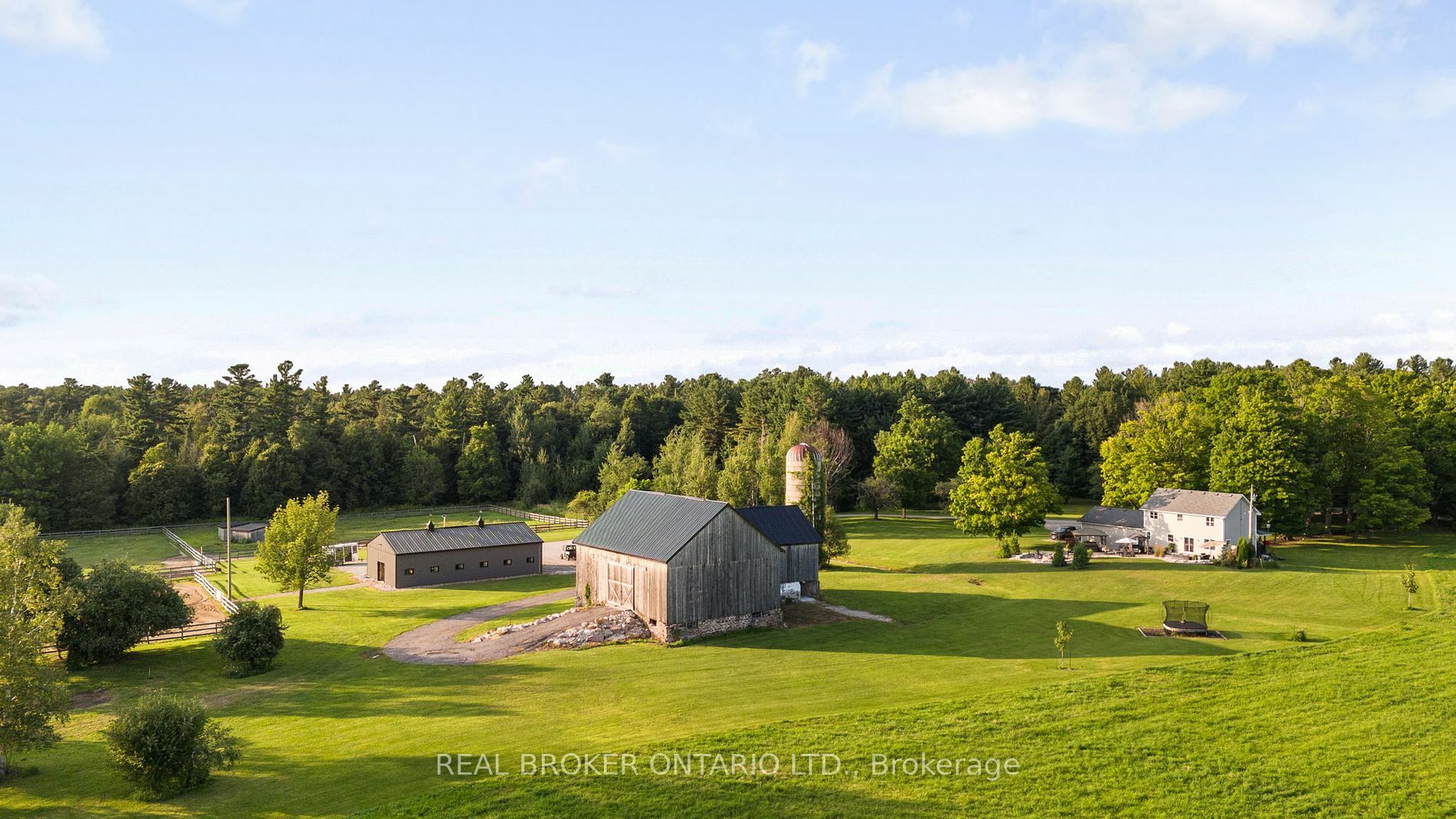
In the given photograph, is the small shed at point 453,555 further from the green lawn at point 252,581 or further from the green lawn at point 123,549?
the green lawn at point 123,549

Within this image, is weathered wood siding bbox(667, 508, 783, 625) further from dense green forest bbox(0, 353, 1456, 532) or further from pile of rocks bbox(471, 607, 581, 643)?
dense green forest bbox(0, 353, 1456, 532)

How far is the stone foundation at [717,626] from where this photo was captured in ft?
111

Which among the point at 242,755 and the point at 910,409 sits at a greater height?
the point at 910,409

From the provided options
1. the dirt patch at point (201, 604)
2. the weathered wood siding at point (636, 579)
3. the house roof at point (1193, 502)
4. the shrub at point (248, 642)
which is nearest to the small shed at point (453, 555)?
the dirt patch at point (201, 604)

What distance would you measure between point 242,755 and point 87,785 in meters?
3.30

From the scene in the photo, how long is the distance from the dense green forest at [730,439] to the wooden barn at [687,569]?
66.9ft

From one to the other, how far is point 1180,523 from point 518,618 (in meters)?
43.9

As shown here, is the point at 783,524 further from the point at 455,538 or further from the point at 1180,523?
the point at 1180,523

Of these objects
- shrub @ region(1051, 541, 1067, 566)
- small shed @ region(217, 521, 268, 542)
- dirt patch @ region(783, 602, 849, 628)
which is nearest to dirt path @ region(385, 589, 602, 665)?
dirt patch @ region(783, 602, 849, 628)

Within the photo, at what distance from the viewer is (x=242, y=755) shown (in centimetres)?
2058

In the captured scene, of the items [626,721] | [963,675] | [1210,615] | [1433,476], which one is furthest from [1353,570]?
[626,721]

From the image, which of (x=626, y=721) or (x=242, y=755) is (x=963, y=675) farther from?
(x=242, y=755)

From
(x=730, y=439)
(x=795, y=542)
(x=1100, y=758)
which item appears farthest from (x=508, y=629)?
(x=730, y=439)

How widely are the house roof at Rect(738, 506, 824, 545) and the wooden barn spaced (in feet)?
12.4
